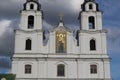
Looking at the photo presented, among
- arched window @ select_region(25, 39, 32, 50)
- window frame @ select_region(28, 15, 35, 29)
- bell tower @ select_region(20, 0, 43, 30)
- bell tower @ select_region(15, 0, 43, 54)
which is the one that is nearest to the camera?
bell tower @ select_region(15, 0, 43, 54)

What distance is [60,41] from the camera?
45031mm

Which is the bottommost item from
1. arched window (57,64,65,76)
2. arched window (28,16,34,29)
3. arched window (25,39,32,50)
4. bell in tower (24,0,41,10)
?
arched window (57,64,65,76)

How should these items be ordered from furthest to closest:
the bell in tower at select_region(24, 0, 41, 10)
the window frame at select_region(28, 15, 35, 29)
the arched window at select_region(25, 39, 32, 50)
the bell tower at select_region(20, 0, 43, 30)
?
the bell in tower at select_region(24, 0, 41, 10), the window frame at select_region(28, 15, 35, 29), the bell tower at select_region(20, 0, 43, 30), the arched window at select_region(25, 39, 32, 50)

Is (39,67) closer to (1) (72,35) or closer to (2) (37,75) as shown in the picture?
(2) (37,75)

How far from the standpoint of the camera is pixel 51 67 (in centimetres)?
4372

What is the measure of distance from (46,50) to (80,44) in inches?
164

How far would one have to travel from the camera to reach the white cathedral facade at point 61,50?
43375 millimetres

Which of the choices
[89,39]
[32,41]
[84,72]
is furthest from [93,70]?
[32,41]

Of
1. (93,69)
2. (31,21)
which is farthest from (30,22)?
(93,69)

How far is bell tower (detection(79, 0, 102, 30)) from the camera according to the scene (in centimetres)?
4578

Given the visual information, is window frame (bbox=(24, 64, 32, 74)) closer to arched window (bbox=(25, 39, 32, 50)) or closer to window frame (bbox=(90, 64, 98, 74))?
arched window (bbox=(25, 39, 32, 50))

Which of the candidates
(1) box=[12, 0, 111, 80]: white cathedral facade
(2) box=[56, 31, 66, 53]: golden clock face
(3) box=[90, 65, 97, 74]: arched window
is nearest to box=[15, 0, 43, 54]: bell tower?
(1) box=[12, 0, 111, 80]: white cathedral facade

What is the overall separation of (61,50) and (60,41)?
1.16m

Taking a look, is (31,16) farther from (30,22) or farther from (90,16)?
(90,16)
